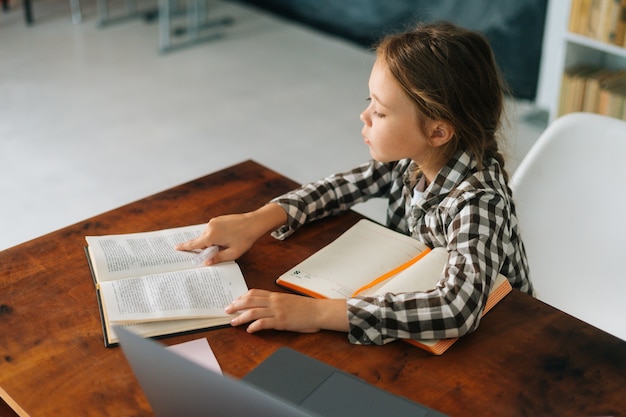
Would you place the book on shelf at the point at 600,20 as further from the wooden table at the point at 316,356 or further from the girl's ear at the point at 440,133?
the wooden table at the point at 316,356

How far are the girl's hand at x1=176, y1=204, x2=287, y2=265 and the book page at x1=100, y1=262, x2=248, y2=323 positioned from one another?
0.03m

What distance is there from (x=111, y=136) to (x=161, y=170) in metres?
0.39

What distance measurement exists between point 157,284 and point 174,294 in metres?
0.04

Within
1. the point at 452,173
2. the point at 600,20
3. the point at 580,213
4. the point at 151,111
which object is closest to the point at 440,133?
the point at 452,173

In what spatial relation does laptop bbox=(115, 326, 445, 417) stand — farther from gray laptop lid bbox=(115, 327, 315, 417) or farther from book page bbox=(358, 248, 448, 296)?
book page bbox=(358, 248, 448, 296)

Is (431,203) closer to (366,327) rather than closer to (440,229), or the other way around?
(440,229)

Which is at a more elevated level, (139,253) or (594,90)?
(139,253)

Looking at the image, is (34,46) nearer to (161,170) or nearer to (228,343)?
(161,170)

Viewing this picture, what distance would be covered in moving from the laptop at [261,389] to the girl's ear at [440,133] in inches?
20.7

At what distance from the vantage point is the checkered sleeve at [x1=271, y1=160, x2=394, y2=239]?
1.55 m

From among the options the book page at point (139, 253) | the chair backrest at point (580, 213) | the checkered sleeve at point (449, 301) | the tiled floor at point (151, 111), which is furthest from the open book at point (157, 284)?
the tiled floor at point (151, 111)

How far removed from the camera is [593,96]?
3350 mm

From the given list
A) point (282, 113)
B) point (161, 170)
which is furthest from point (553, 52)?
point (161, 170)

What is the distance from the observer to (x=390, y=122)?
4.81ft
